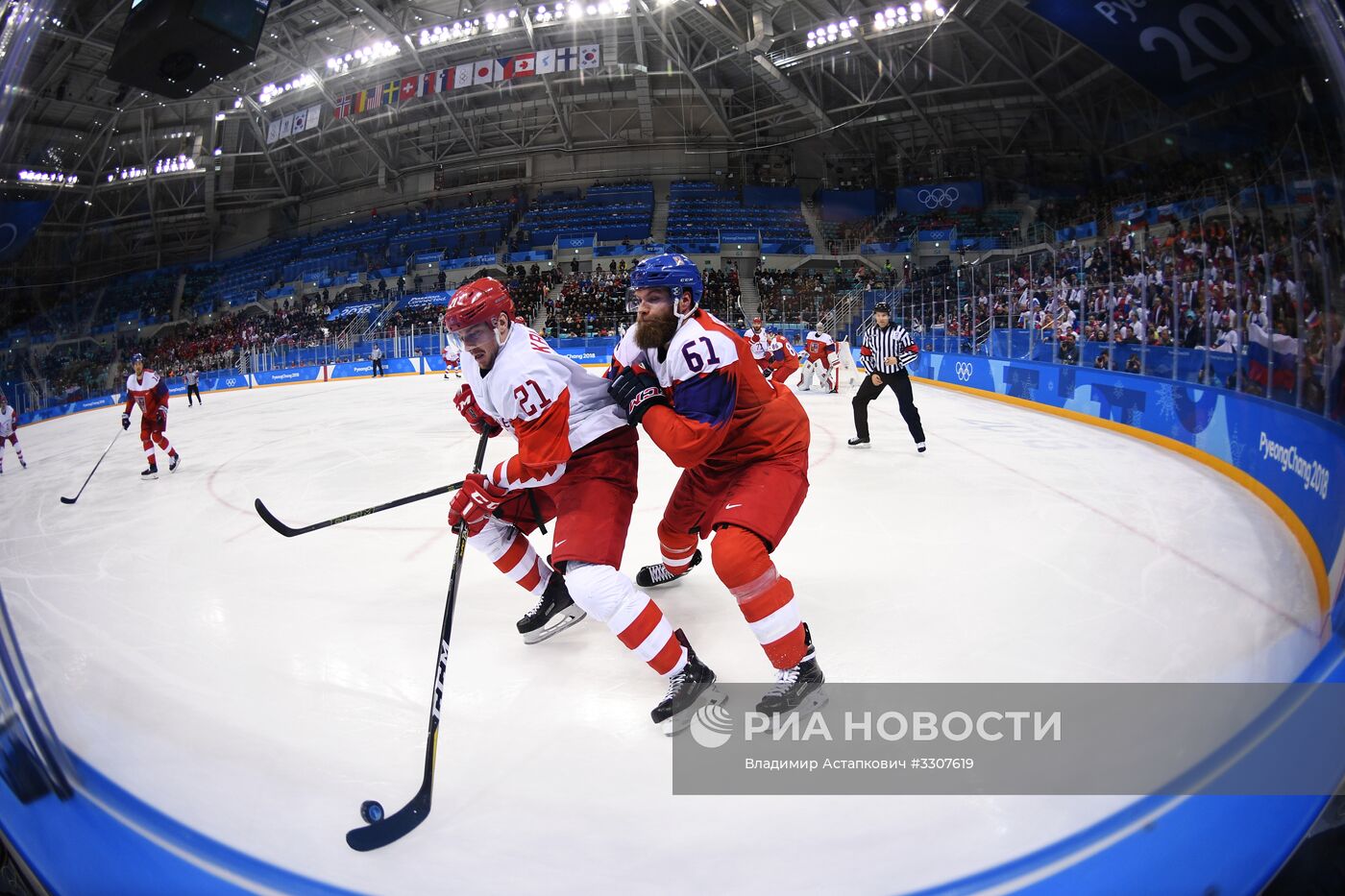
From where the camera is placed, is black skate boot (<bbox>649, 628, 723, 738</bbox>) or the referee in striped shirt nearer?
black skate boot (<bbox>649, 628, 723, 738</bbox>)

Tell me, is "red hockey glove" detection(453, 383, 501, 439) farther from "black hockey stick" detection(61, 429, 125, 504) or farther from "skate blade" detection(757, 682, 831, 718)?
"skate blade" detection(757, 682, 831, 718)

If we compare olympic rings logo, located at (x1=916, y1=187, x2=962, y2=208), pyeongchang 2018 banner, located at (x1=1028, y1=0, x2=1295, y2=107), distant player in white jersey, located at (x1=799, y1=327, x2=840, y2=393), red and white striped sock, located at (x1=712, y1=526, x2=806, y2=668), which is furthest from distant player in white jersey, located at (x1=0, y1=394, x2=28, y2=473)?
distant player in white jersey, located at (x1=799, y1=327, x2=840, y2=393)

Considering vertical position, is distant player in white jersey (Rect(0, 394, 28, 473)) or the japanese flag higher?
the japanese flag

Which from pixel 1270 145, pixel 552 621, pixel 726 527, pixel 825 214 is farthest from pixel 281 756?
pixel 825 214

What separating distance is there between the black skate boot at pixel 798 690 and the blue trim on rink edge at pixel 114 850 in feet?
4.52

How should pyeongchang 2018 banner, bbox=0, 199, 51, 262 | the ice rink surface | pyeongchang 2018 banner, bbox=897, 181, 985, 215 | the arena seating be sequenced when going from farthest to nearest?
pyeongchang 2018 banner, bbox=897, 181, 985, 215
the arena seating
the ice rink surface
pyeongchang 2018 banner, bbox=0, 199, 51, 262

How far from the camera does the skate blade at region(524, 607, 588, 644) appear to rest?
2740 mm

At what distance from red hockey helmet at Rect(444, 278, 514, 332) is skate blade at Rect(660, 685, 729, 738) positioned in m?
1.51

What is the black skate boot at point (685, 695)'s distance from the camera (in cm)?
205

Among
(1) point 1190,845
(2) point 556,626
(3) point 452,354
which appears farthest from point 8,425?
(3) point 452,354

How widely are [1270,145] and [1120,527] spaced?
3.17m

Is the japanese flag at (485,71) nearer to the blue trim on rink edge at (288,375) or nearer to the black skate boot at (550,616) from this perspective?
the blue trim on rink edge at (288,375)

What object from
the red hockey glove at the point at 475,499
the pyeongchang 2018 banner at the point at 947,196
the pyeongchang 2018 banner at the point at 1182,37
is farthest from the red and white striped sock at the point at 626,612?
the pyeongchang 2018 banner at the point at 947,196

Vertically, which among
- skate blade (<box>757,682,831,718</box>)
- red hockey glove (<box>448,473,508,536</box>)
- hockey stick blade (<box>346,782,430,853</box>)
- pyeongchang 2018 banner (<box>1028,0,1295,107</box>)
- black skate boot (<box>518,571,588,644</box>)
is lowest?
skate blade (<box>757,682,831,718</box>)
